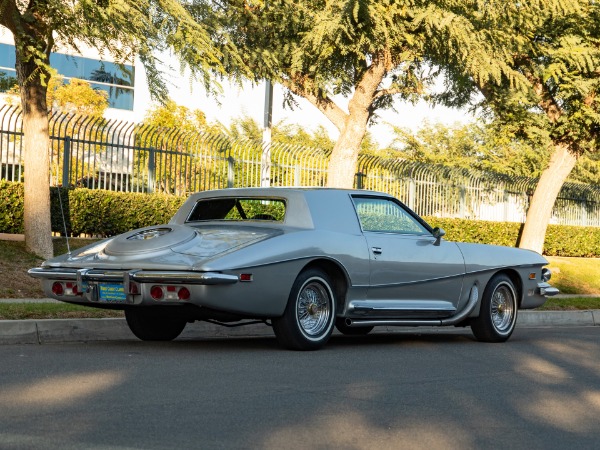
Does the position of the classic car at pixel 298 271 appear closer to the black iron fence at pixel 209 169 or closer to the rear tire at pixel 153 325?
the rear tire at pixel 153 325

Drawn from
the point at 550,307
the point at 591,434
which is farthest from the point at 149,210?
the point at 591,434

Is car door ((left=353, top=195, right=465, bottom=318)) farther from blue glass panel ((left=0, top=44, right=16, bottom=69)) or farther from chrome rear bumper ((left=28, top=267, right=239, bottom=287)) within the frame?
blue glass panel ((left=0, top=44, right=16, bottom=69))

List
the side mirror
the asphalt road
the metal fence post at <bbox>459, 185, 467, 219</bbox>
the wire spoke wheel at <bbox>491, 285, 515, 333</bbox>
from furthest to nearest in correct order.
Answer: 1. the metal fence post at <bbox>459, 185, 467, 219</bbox>
2. the wire spoke wheel at <bbox>491, 285, 515, 333</bbox>
3. the side mirror
4. the asphalt road

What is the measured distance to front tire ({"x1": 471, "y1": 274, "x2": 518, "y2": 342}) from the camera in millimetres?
11305

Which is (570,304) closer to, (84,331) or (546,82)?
(84,331)

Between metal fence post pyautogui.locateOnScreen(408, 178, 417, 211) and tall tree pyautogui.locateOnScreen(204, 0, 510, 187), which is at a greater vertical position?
tall tree pyautogui.locateOnScreen(204, 0, 510, 187)

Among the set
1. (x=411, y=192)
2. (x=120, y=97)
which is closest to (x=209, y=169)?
(x=411, y=192)

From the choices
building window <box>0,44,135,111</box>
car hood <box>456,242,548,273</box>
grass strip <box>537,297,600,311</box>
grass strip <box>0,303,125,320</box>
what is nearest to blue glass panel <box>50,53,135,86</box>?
building window <box>0,44,135,111</box>

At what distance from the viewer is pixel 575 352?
34.9ft

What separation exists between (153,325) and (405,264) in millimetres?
2619

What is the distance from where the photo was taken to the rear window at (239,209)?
1005 centimetres

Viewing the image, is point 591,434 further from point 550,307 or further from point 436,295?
point 550,307

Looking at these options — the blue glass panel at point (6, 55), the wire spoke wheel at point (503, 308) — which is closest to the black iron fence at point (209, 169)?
the wire spoke wheel at point (503, 308)

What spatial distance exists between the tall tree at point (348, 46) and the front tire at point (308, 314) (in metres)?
11.0
